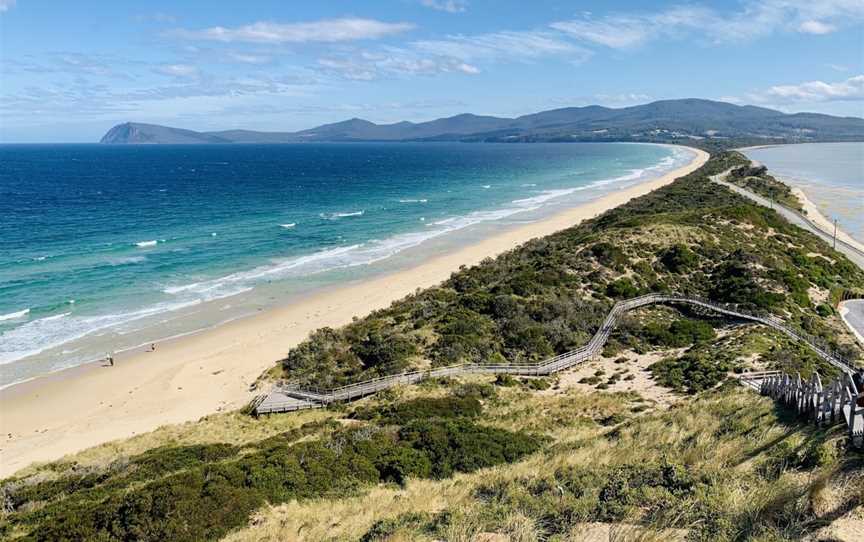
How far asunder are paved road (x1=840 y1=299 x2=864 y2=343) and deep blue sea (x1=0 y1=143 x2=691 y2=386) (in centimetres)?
3170

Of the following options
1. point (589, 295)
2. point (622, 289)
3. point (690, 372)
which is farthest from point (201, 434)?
point (622, 289)

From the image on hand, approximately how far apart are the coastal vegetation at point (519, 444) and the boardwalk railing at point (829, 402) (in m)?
0.34

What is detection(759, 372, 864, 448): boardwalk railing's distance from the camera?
900cm

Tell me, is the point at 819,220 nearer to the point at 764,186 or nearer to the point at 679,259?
the point at 764,186

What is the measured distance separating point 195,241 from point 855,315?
178ft

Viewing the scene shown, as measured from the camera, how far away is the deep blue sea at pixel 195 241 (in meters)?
34.9

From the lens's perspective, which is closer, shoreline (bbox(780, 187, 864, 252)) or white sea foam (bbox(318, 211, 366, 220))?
shoreline (bbox(780, 187, 864, 252))

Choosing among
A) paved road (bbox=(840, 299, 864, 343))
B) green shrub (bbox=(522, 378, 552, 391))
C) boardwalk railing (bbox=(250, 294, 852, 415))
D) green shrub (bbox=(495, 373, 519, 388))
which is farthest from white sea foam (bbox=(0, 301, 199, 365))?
paved road (bbox=(840, 299, 864, 343))

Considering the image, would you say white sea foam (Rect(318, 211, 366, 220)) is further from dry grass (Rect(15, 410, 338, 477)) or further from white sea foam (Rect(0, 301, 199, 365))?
dry grass (Rect(15, 410, 338, 477))

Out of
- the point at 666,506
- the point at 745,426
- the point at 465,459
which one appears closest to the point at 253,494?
the point at 465,459

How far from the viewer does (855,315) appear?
29.7 metres

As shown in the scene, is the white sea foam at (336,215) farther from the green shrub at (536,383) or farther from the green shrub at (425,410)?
the green shrub at (425,410)

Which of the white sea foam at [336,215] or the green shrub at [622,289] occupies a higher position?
the white sea foam at [336,215]

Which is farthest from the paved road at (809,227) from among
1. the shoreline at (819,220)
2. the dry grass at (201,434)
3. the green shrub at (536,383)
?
the dry grass at (201,434)
